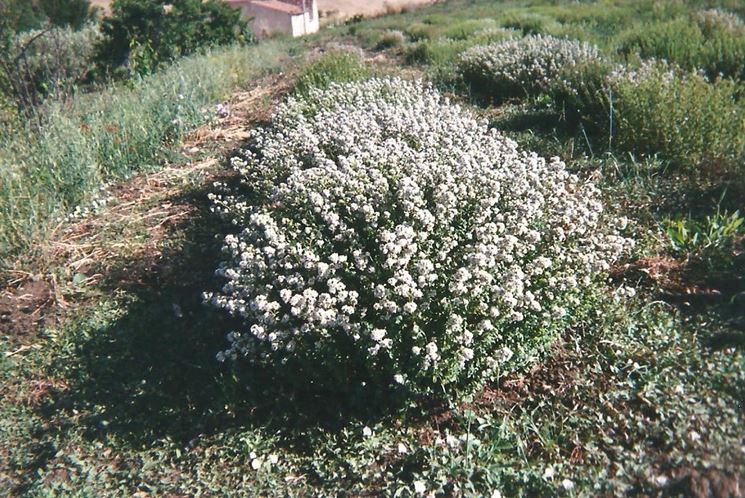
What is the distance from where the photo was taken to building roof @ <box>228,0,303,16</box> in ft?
103

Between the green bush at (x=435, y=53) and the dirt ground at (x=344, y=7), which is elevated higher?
the green bush at (x=435, y=53)

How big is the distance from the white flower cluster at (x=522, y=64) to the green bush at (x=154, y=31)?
6.42 metres

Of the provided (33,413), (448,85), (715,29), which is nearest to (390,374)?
(33,413)

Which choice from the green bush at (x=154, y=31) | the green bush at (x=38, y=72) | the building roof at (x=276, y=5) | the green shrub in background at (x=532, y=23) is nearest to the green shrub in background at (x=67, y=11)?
the green bush at (x=38, y=72)

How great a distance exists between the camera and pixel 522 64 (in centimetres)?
751

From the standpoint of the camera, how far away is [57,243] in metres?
4.91

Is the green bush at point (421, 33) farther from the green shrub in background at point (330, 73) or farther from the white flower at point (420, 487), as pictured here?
the white flower at point (420, 487)

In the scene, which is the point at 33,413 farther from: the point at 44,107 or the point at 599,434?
the point at 44,107

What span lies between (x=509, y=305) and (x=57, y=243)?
3582 mm

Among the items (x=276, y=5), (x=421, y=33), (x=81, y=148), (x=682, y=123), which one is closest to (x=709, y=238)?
(x=682, y=123)

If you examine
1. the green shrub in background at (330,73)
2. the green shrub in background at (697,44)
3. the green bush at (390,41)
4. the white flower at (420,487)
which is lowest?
the white flower at (420,487)

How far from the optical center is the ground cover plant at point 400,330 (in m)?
2.95

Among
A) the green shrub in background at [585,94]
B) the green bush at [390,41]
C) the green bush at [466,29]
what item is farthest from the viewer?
the green bush at [390,41]

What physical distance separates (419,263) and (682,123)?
3.06 metres
